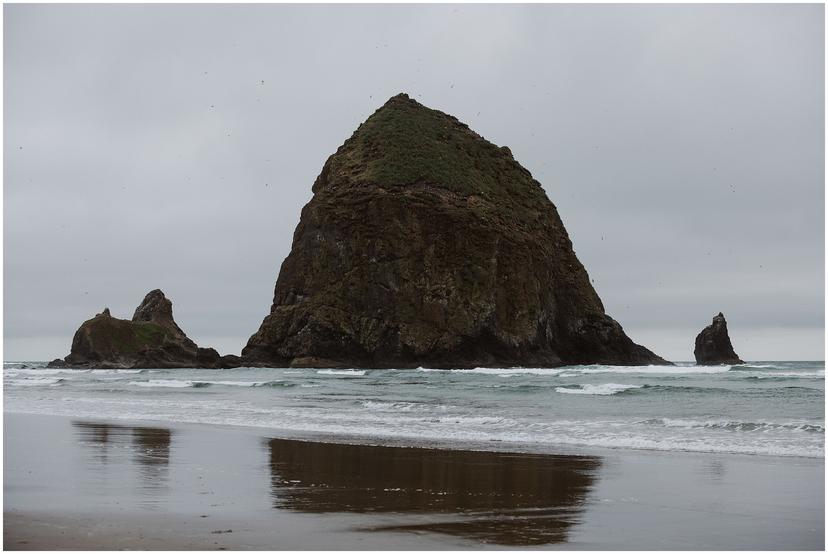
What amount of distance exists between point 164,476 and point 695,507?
649cm

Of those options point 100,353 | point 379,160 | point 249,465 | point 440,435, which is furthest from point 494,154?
point 249,465

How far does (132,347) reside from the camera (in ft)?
271

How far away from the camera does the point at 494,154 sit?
90750mm

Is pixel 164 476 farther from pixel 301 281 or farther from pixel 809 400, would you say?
pixel 301 281

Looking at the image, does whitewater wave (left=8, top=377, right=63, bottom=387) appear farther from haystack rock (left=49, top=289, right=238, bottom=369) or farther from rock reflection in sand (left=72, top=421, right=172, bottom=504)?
rock reflection in sand (left=72, top=421, right=172, bottom=504)

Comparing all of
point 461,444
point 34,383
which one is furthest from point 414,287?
point 461,444

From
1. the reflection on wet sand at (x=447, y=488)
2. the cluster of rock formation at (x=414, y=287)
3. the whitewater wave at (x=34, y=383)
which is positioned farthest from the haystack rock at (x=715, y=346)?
the reflection on wet sand at (x=447, y=488)

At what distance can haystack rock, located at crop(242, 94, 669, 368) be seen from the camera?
71.9 metres

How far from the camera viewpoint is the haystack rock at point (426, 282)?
71.9 metres

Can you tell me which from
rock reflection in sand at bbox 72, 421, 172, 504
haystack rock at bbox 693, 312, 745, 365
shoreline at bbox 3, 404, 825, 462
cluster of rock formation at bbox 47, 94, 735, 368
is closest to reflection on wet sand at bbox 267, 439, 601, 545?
shoreline at bbox 3, 404, 825, 462

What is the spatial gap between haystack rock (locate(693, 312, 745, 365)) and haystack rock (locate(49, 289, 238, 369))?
166 ft

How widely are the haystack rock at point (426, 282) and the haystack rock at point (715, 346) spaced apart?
9922mm

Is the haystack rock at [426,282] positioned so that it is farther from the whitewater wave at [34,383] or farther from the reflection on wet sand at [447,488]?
the reflection on wet sand at [447,488]

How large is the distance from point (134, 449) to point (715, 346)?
278 feet
